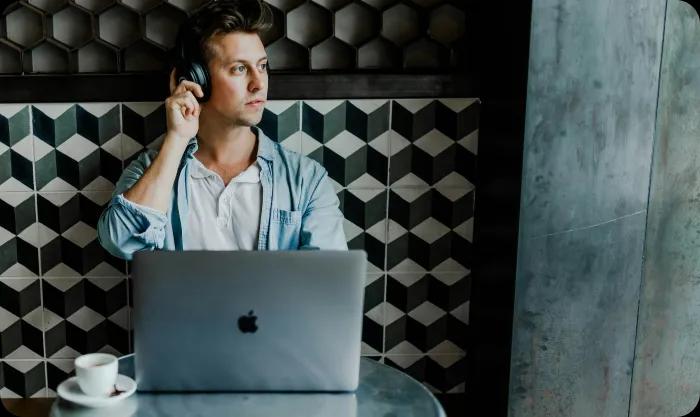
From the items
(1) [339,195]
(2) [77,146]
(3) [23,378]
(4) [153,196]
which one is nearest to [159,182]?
(4) [153,196]

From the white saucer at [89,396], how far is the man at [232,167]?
54cm

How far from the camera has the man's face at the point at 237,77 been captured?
1936mm

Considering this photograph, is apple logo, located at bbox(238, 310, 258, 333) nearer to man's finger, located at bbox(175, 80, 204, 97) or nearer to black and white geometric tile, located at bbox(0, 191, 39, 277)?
man's finger, located at bbox(175, 80, 204, 97)

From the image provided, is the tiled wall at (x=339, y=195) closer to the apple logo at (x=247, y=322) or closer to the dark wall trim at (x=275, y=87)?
the dark wall trim at (x=275, y=87)

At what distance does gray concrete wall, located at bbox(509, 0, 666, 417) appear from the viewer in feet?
5.96

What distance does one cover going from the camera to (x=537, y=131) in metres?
1.85

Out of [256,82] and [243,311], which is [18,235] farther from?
[243,311]

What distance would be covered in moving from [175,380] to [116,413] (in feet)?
0.40

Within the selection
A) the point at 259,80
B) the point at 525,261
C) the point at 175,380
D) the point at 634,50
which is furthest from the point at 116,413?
the point at 634,50

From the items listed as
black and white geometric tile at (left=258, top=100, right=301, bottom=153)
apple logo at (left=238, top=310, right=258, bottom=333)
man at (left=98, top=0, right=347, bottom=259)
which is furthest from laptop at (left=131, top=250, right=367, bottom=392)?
black and white geometric tile at (left=258, top=100, right=301, bottom=153)

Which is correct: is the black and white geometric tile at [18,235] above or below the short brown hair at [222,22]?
below

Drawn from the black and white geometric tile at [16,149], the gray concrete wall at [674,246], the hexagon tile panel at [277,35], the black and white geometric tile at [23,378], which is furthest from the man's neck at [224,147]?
the gray concrete wall at [674,246]

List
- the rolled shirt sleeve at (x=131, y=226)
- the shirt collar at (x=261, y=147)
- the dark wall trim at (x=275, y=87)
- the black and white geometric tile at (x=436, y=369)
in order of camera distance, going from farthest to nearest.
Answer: the black and white geometric tile at (x=436, y=369)
the dark wall trim at (x=275, y=87)
the shirt collar at (x=261, y=147)
the rolled shirt sleeve at (x=131, y=226)

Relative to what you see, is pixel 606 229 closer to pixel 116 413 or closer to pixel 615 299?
pixel 615 299
